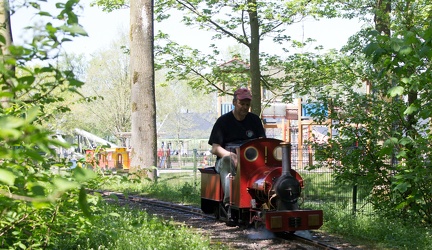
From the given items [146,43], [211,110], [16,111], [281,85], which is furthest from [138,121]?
[211,110]

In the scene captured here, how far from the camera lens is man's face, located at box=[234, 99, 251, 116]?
35.8 ft

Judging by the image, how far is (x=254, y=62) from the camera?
70.2ft

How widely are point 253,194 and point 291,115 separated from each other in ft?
88.5

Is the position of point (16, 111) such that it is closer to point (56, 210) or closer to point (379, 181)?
point (56, 210)

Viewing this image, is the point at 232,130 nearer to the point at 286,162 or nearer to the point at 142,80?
the point at 286,162

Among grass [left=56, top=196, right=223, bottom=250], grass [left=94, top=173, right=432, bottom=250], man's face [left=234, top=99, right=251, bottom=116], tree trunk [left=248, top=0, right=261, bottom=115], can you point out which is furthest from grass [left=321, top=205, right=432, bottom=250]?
tree trunk [left=248, top=0, right=261, bottom=115]

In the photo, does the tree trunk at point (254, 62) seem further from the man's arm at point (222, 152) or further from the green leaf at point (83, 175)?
the green leaf at point (83, 175)

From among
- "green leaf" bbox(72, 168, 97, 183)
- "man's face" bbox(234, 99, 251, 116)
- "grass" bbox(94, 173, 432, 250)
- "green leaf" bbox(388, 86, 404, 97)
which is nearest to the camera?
"green leaf" bbox(72, 168, 97, 183)

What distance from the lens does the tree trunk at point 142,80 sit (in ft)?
67.4

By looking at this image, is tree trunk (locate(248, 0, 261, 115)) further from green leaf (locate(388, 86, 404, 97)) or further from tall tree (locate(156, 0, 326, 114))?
green leaf (locate(388, 86, 404, 97))

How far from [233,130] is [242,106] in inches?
21.9

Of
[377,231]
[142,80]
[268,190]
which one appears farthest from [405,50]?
[142,80]

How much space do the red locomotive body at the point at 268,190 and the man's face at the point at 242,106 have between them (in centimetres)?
68

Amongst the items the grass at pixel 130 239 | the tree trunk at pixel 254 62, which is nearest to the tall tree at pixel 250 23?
the tree trunk at pixel 254 62
